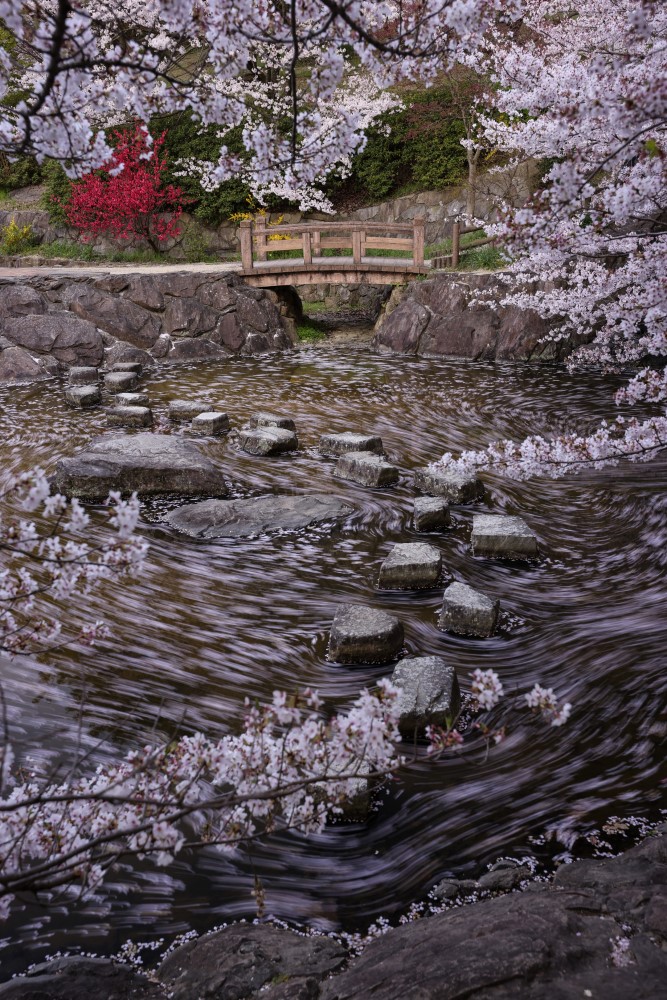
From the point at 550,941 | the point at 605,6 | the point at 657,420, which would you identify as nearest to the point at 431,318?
the point at 605,6

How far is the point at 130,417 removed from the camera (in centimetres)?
984

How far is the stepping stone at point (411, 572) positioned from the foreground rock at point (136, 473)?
2.62 metres

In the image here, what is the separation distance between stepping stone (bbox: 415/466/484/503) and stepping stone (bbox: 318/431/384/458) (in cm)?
111

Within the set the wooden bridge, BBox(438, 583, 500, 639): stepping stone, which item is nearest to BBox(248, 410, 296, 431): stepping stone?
BBox(438, 583, 500, 639): stepping stone

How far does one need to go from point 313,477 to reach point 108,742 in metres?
4.55

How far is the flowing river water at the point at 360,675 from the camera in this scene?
3104 millimetres

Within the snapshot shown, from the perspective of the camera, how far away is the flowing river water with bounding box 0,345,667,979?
3.10 m

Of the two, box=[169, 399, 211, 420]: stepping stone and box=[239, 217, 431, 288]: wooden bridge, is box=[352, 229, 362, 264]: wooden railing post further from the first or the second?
box=[169, 399, 211, 420]: stepping stone

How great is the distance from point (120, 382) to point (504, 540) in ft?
25.2

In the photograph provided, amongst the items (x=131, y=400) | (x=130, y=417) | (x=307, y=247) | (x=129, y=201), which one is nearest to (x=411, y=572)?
(x=130, y=417)

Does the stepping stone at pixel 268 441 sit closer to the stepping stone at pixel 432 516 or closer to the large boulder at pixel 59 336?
the stepping stone at pixel 432 516

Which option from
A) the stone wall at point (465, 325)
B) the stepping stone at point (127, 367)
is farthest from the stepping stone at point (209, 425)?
the stone wall at point (465, 325)

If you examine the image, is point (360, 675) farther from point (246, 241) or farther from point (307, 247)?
point (307, 247)

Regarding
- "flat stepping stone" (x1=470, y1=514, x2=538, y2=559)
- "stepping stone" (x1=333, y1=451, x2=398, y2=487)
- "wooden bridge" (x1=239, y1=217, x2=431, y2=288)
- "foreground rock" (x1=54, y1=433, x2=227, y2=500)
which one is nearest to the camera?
"flat stepping stone" (x1=470, y1=514, x2=538, y2=559)
